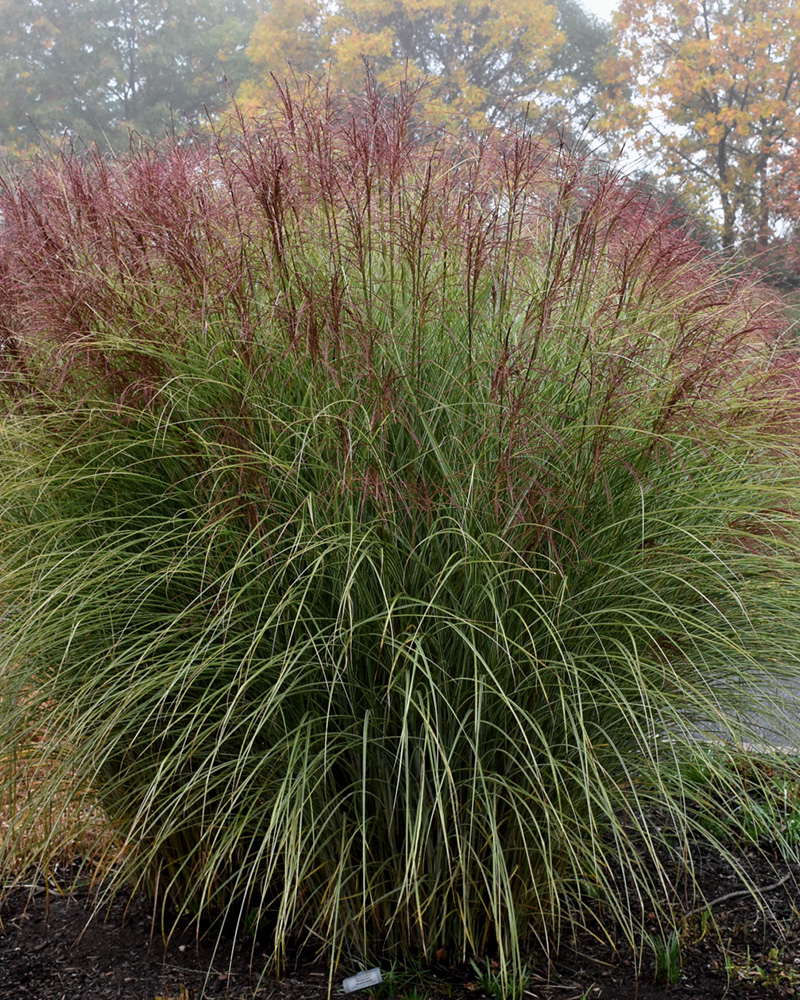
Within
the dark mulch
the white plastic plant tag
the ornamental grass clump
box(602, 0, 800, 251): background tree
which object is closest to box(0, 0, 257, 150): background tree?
box(602, 0, 800, 251): background tree

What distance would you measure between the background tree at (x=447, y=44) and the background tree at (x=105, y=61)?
2319 millimetres

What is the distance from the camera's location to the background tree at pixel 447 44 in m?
23.0

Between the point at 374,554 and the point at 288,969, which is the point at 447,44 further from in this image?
the point at 288,969

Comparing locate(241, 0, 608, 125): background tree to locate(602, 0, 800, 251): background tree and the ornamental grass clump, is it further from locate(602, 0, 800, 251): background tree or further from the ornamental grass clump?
the ornamental grass clump

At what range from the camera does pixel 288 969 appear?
7.98 feet

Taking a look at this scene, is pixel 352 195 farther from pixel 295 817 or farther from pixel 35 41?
pixel 35 41

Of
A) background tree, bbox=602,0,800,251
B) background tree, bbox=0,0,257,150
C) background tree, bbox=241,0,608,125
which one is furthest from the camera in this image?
background tree, bbox=0,0,257,150

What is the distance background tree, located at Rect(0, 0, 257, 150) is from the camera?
25.9m

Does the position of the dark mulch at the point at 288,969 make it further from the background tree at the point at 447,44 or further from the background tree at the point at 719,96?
the background tree at the point at 447,44

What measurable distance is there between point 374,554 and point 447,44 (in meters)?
25.8

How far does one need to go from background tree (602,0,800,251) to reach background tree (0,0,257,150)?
11.5 meters

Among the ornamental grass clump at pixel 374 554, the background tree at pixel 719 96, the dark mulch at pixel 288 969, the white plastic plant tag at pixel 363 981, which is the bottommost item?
the dark mulch at pixel 288 969

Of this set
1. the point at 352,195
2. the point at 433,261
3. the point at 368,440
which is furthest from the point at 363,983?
the point at 352,195

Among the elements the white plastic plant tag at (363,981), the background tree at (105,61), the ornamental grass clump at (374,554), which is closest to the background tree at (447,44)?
the background tree at (105,61)
